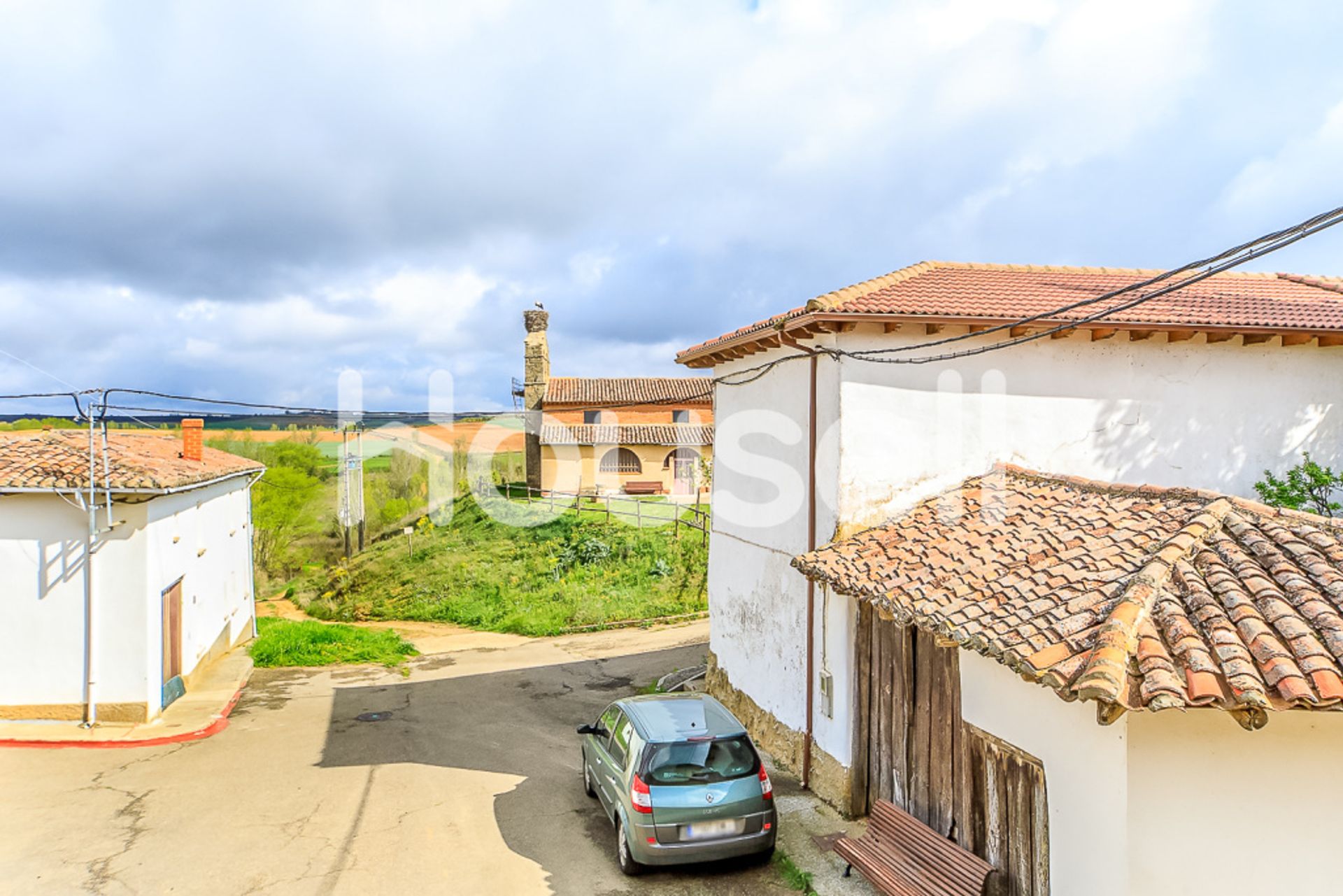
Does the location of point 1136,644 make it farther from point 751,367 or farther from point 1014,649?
point 751,367

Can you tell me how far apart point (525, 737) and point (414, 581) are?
18006 mm

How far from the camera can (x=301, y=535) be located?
39.4 metres

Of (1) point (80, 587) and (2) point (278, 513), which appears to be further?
(2) point (278, 513)

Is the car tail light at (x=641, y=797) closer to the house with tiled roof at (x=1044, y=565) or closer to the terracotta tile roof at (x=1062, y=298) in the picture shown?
the house with tiled roof at (x=1044, y=565)

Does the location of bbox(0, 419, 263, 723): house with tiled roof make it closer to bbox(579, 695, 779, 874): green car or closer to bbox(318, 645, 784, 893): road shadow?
bbox(318, 645, 784, 893): road shadow

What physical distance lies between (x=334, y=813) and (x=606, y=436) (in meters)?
33.5

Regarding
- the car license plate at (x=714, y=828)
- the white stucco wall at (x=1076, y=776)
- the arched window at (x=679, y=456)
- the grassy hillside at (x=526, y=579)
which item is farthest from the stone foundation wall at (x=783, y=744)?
the arched window at (x=679, y=456)

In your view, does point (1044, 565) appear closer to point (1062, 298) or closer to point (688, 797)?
point (688, 797)

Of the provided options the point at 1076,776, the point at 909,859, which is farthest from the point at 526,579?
the point at 1076,776

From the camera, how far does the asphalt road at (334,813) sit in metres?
8.04

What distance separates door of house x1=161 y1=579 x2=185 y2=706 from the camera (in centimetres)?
1332

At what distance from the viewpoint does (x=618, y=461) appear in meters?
42.7

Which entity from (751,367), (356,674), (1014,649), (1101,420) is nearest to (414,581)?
(356,674)

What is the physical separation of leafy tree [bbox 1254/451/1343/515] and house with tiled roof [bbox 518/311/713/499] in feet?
98.5
